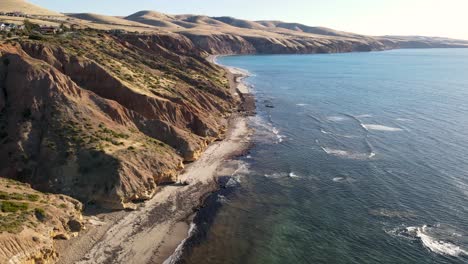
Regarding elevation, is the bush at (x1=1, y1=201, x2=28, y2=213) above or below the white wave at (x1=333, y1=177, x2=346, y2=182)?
above

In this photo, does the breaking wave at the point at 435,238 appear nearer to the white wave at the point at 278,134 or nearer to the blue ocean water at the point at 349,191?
the blue ocean water at the point at 349,191

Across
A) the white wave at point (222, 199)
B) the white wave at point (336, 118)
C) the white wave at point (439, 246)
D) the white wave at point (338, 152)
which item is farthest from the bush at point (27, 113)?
the white wave at point (336, 118)

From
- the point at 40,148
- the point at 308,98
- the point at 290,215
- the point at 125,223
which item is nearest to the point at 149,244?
the point at 125,223

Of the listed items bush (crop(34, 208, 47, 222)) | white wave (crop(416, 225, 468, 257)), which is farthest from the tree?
white wave (crop(416, 225, 468, 257))

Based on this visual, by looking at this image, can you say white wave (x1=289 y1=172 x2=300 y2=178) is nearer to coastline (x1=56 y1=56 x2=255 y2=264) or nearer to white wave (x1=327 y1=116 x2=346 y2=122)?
coastline (x1=56 y1=56 x2=255 y2=264)

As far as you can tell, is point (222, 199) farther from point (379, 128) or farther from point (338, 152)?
point (379, 128)

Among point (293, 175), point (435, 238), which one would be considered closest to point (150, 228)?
point (293, 175)
